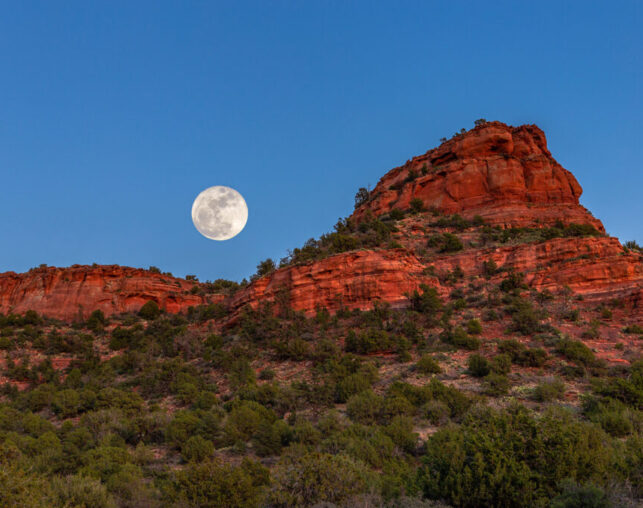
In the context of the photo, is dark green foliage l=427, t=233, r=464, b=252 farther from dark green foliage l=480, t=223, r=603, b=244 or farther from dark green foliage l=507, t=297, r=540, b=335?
dark green foliage l=507, t=297, r=540, b=335

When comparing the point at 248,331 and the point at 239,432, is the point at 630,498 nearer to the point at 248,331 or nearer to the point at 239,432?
the point at 239,432

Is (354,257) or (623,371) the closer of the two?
(623,371)

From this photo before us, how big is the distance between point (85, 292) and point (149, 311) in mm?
6833

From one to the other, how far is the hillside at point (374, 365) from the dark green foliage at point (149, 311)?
137 millimetres

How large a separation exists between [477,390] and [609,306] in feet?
46.1

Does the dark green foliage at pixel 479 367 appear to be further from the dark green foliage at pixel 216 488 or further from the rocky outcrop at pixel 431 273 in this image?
the dark green foliage at pixel 216 488

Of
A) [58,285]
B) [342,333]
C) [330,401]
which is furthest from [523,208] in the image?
[58,285]

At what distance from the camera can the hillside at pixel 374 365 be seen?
1048 centimetres

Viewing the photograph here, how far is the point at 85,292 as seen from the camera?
4509cm

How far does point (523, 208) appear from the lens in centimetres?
4366

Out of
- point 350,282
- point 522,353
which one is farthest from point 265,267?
point 522,353

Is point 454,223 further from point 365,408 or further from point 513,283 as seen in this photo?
point 365,408

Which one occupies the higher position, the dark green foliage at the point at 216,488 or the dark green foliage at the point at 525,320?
the dark green foliage at the point at 525,320

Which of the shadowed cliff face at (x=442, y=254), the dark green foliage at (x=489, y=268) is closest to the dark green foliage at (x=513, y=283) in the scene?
the shadowed cliff face at (x=442, y=254)
